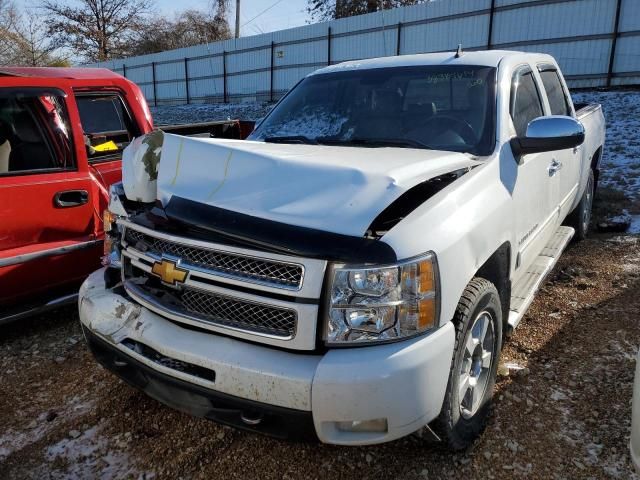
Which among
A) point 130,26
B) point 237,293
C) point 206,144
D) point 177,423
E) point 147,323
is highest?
point 130,26

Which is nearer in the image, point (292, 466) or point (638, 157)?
point (292, 466)

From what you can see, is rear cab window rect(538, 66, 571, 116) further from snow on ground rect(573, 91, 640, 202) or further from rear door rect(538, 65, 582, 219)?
snow on ground rect(573, 91, 640, 202)

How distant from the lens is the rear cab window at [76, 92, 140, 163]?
4156mm

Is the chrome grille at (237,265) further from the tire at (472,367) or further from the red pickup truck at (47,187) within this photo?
the red pickup truck at (47,187)

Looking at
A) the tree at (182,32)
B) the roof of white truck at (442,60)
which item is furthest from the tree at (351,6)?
the roof of white truck at (442,60)

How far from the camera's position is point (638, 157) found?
8.65 metres

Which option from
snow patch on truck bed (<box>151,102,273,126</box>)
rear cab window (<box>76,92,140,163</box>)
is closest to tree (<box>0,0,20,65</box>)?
snow patch on truck bed (<box>151,102,273,126</box>)

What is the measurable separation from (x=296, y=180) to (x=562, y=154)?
101 inches

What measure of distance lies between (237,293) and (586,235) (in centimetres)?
477

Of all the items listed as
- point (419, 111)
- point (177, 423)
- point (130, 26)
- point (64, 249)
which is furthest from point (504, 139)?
point (130, 26)

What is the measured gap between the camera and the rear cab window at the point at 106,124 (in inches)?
164

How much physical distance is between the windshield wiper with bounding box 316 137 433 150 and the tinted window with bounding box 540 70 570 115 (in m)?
1.57

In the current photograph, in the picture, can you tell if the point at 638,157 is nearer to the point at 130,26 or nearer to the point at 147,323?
the point at 147,323

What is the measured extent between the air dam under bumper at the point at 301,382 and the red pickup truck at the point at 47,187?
69.9 inches
